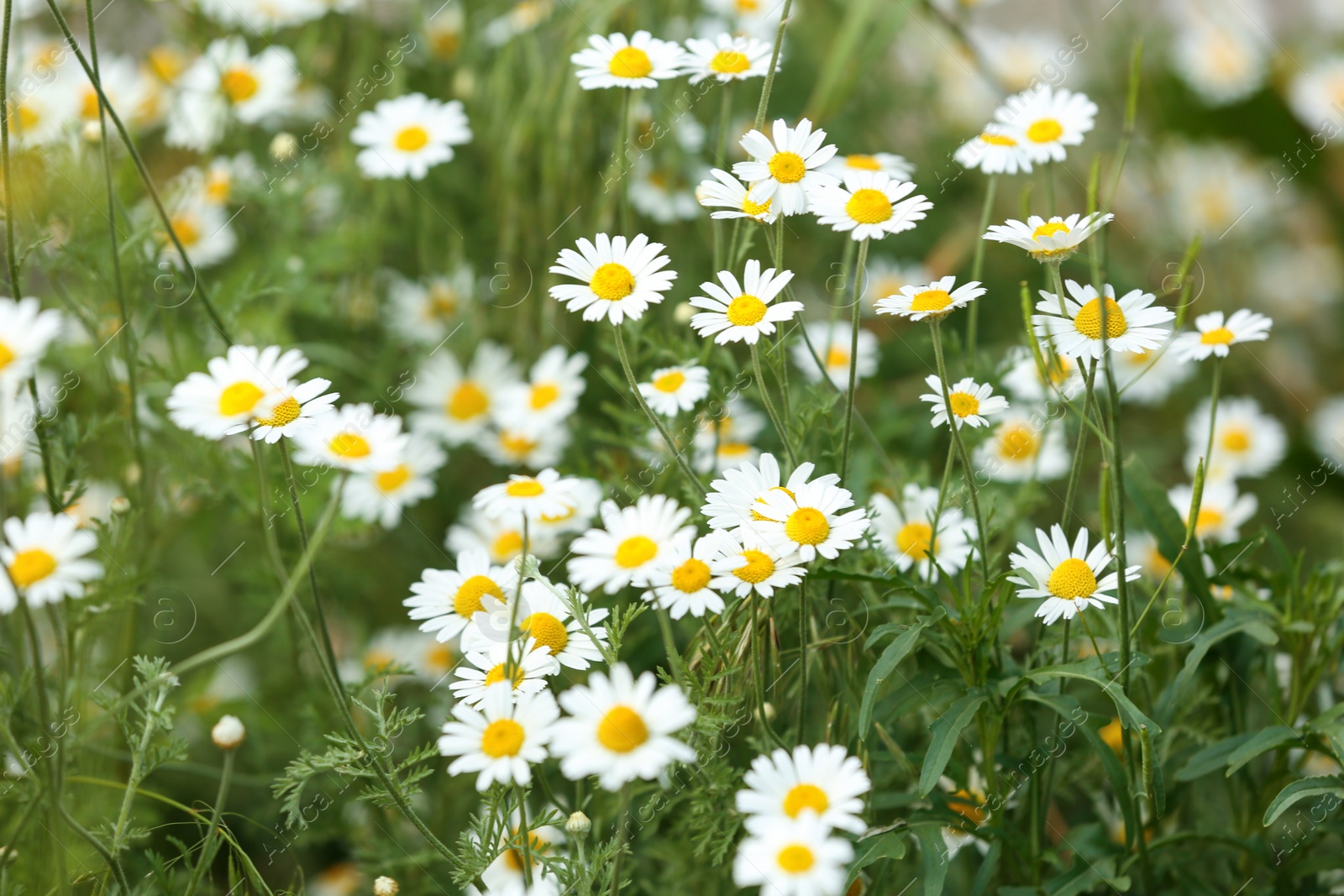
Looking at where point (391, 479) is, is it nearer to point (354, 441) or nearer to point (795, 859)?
point (354, 441)

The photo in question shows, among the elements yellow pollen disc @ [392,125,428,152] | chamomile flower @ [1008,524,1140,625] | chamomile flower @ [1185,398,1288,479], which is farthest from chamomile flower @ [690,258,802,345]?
chamomile flower @ [1185,398,1288,479]

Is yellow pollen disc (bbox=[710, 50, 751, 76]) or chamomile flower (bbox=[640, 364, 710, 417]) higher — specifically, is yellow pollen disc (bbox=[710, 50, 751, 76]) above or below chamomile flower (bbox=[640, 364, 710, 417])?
above

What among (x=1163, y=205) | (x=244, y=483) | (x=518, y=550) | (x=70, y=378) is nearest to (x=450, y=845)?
(x=518, y=550)

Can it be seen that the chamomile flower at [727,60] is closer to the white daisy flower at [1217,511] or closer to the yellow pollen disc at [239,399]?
the yellow pollen disc at [239,399]

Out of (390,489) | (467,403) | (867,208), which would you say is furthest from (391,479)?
(867,208)

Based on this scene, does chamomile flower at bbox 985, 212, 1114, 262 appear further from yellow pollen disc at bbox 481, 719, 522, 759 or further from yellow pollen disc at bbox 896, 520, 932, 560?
yellow pollen disc at bbox 481, 719, 522, 759

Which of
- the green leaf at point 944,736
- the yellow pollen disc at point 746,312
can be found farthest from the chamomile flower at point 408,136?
the green leaf at point 944,736

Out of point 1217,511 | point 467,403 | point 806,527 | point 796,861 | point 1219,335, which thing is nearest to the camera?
point 796,861
